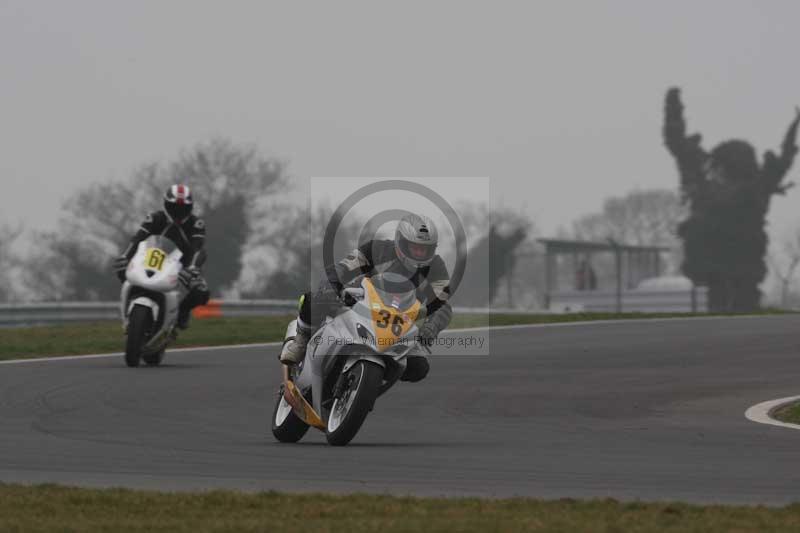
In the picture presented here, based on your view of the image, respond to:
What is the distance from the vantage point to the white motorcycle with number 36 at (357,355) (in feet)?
37.6

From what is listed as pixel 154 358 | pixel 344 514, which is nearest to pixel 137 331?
pixel 154 358

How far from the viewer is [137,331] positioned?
65.3 feet

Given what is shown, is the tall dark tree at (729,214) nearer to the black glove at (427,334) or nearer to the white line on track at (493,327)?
the white line on track at (493,327)

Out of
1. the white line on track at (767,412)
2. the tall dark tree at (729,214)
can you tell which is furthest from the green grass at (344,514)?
the tall dark tree at (729,214)

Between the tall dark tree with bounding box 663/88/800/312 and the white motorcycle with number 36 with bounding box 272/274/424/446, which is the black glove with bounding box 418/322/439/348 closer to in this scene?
the white motorcycle with number 36 with bounding box 272/274/424/446

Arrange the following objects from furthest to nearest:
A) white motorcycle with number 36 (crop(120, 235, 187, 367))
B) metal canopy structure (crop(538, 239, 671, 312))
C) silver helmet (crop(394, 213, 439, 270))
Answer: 1. metal canopy structure (crop(538, 239, 671, 312))
2. white motorcycle with number 36 (crop(120, 235, 187, 367))
3. silver helmet (crop(394, 213, 439, 270))

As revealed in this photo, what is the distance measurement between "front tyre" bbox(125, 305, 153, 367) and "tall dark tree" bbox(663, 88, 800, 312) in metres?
68.1

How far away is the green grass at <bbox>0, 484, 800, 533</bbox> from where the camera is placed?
740 cm

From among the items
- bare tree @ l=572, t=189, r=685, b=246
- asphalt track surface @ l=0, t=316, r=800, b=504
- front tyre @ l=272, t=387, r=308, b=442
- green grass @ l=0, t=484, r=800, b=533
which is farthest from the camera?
bare tree @ l=572, t=189, r=685, b=246

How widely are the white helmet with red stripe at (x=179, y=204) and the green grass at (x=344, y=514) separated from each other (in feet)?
39.0

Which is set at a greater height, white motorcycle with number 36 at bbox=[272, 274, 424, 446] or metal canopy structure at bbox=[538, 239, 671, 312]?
metal canopy structure at bbox=[538, 239, 671, 312]

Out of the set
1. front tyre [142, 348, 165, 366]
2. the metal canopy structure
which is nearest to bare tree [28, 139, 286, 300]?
the metal canopy structure

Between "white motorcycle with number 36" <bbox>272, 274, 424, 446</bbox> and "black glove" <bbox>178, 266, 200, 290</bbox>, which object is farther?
"black glove" <bbox>178, 266, 200, 290</bbox>

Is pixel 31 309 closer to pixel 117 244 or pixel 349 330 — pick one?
pixel 349 330
